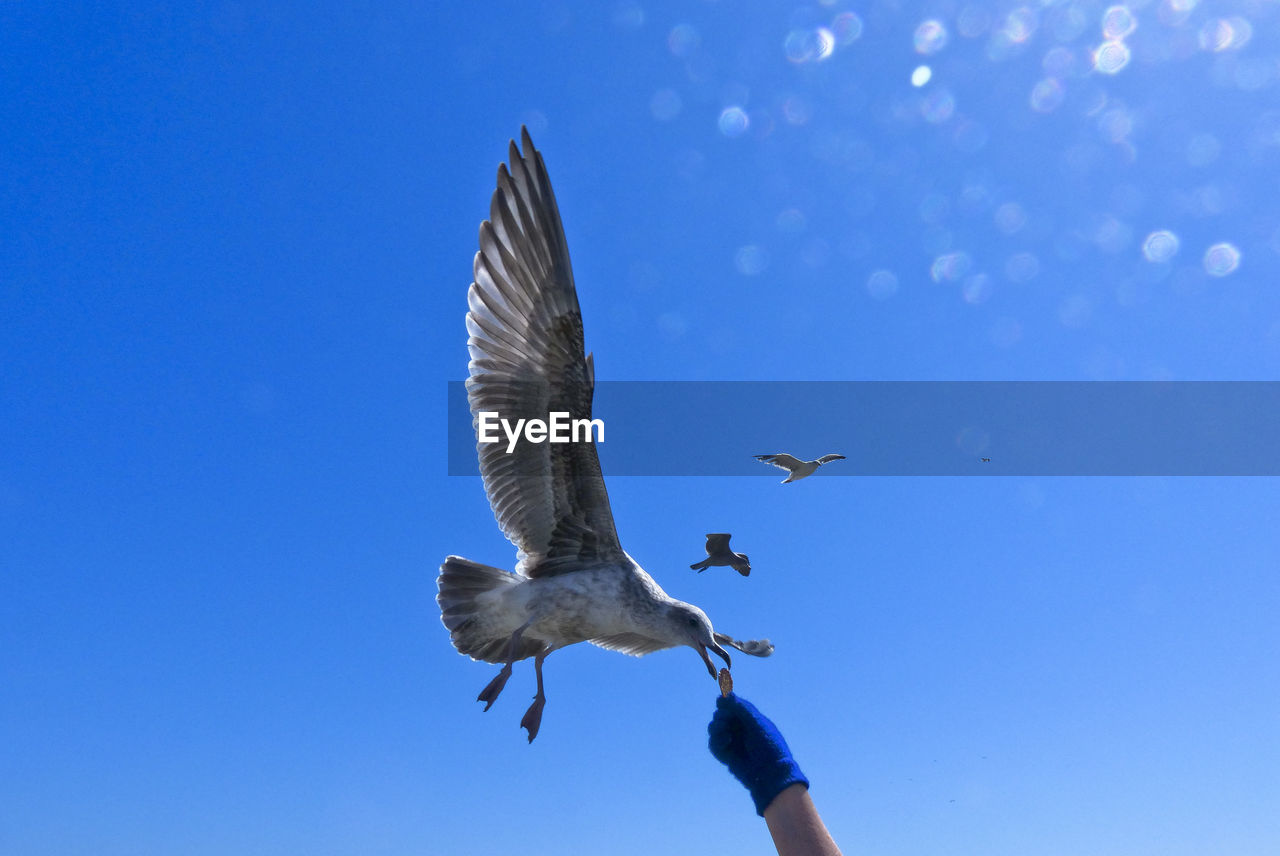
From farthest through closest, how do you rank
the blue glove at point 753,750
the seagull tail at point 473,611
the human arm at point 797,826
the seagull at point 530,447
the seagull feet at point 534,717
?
the seagull tail at point 473,611 → the seagull at point 530,447 → the seagull feet at point 534,717 → the blue glove at point 753,750 → the human arm at point 797,826

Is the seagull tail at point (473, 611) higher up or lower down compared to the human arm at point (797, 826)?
higher up

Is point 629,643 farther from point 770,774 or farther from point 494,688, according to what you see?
point 770,774

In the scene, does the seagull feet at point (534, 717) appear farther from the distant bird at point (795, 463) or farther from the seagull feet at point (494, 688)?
the distant bird at point (795, 463)

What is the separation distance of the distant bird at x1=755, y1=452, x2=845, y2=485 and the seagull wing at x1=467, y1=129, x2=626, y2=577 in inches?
51.6

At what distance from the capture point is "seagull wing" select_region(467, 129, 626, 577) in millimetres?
5305

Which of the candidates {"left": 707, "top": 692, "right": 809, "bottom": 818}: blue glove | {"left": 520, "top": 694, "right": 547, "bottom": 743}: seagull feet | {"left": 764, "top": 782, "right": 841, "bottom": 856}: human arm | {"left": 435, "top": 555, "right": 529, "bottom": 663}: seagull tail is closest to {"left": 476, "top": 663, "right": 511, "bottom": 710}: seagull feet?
{"left": 520, "top": 694, "right": 547, "bottom": 743}: seagull feet

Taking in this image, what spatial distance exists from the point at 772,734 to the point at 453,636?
3070 mm

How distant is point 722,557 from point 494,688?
5.28ft

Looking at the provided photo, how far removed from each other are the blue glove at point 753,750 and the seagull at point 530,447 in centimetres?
179

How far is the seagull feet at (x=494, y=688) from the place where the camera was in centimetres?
446

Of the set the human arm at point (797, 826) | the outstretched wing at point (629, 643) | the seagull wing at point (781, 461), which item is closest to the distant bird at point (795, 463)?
the seagull wing at point (781, 461)

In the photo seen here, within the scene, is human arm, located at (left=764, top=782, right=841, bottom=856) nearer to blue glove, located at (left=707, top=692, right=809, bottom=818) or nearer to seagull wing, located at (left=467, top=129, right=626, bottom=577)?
blue glove, located at (left=707, top=692, right=809, bottom=818)

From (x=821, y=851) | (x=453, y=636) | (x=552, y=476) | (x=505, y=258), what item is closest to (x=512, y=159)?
(x=505, y=258)

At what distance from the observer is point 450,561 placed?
18.5ft
